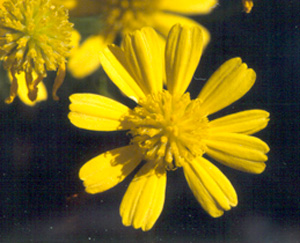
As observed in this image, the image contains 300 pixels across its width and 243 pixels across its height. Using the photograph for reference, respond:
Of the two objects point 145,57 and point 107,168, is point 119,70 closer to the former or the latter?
point 145,57

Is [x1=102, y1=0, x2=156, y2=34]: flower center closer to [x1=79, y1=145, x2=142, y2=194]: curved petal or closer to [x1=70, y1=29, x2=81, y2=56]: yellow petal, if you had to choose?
[x1=70, y1=29, x2=81, y2=56]: yellow petal

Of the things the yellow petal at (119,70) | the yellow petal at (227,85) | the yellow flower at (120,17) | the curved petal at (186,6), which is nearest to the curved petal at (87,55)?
the yellow flower at (120,17)

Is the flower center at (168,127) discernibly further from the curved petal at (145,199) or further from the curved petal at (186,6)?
the curved petal at (186,6)

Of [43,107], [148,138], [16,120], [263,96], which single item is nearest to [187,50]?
[148,138]

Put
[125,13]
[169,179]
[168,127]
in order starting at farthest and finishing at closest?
[169,179]
[125,13]
[168,127]

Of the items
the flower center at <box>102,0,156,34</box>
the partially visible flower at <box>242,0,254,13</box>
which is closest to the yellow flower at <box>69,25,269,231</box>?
the flower center at <box>102,0,156,34</box>

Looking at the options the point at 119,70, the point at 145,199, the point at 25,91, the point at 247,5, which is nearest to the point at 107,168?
the point at 145,199
